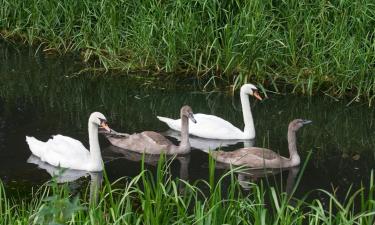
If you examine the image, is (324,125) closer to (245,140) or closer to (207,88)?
(245,140)

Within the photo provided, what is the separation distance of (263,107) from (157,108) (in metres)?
1.35

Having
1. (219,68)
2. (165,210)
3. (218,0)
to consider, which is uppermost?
(218,0)

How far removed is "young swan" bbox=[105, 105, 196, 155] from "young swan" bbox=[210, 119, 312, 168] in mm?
510

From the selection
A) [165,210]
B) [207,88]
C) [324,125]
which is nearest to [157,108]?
[207,88]

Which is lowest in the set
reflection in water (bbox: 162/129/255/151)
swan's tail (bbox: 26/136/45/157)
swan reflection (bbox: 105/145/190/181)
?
swan reflection (bbox: 105/145/190/181)

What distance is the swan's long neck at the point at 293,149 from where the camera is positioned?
9.71m

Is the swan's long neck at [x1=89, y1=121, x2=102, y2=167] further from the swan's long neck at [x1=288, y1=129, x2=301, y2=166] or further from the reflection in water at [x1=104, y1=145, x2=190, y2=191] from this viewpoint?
the swan's long neck at [x1=288, y1=129, x2=301, y2=166]

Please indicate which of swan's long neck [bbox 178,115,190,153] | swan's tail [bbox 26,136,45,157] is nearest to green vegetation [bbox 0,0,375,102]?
swan's long neck [bbox 178,115,190,153]

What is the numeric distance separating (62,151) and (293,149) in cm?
239

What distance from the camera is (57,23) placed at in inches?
558

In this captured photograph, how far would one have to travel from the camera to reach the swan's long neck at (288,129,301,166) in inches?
382

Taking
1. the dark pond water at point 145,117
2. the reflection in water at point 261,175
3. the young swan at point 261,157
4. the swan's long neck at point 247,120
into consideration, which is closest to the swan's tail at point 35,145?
the dark pond water at point 145,117

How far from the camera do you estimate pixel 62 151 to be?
377 inches

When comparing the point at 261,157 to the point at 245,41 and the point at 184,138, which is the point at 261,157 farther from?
the point at 245,41
